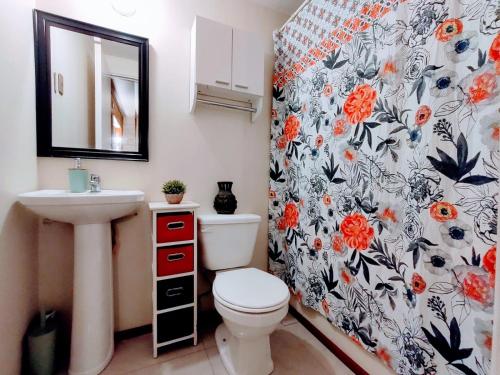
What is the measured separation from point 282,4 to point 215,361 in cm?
245

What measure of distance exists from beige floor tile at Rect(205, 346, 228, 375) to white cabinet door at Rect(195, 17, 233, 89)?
5.31 feet

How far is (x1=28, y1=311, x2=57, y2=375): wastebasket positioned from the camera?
104cm

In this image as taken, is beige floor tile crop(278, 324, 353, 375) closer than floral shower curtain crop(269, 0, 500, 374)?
No

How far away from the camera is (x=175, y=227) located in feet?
4.10

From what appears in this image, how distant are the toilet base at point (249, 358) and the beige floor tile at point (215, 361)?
22mm

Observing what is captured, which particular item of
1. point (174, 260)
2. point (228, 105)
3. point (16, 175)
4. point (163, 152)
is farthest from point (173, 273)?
point (228, 105)

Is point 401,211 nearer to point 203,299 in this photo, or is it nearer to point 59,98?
point 203,299

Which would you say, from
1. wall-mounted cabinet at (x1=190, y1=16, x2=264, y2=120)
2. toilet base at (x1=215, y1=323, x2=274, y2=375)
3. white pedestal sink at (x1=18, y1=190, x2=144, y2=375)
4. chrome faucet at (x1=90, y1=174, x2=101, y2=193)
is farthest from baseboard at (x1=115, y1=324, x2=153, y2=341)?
wall-mounted cabinet at (x1=190, y1=16, x2=264, y2=120)

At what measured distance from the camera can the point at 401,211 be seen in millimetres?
916

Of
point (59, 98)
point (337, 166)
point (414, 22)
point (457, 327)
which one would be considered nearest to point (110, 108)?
point (59, 98)

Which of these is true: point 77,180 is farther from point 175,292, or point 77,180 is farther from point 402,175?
point 402,175

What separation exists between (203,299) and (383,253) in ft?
4.07

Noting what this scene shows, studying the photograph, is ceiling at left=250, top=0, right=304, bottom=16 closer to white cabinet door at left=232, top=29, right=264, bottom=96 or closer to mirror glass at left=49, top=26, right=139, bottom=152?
white cabinet door at left=232, top=29, right=264, bottom=96

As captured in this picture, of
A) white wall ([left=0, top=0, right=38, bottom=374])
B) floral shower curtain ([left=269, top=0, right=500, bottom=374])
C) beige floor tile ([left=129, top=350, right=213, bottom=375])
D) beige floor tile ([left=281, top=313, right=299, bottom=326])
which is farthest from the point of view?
beige floor tile ([left=281, top=313, right=299, bottom=326])
